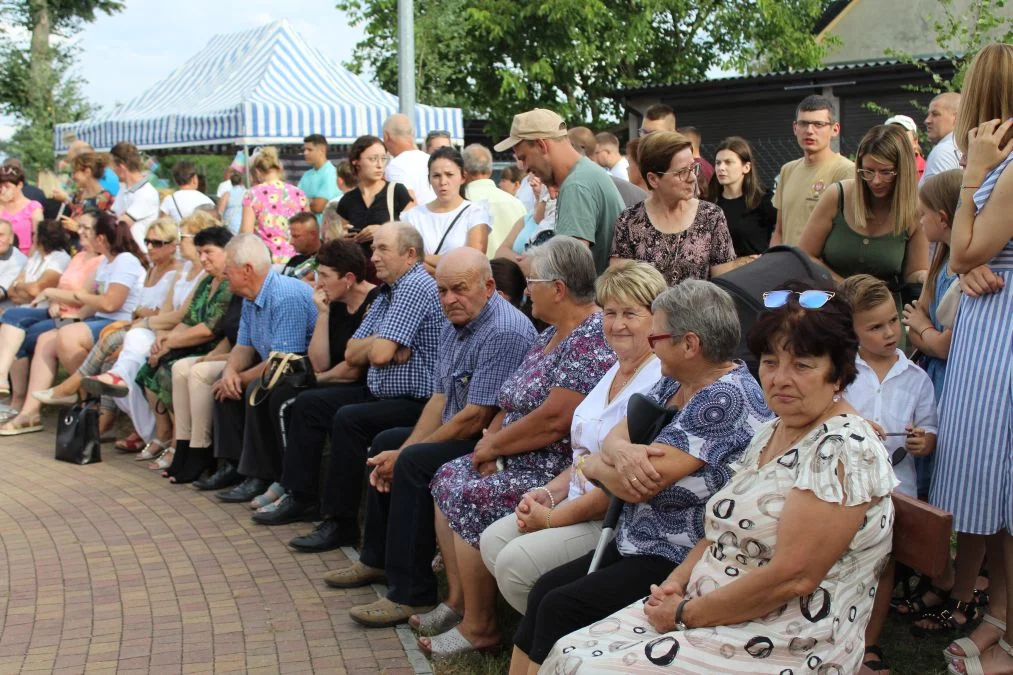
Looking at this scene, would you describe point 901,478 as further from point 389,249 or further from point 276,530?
point 276,530

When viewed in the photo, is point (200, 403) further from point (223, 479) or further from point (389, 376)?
point (389, 376)

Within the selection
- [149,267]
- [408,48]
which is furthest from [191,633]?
[408,48]

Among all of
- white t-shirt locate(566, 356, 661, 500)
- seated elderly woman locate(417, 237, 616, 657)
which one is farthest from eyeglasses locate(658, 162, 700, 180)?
white t-shirt locate(566, 356, 661, 500)

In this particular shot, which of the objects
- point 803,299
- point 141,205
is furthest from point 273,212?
point 803,299

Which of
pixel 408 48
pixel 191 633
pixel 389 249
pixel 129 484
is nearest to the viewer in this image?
pixel 191 633

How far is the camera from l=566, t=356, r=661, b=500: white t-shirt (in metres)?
4.07

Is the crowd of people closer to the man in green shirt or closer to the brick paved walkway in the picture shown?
the brick paved walkway

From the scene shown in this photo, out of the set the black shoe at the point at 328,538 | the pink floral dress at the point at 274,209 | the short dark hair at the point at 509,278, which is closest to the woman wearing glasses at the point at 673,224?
the short dark hair at the point at 509,278

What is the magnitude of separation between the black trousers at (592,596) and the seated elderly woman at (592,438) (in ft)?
1.24

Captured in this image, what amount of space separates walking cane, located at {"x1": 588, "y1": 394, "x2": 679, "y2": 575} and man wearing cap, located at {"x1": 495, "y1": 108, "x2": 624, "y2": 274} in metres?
2.18

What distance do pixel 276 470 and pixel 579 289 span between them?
328 centimetres

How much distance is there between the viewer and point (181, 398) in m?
7.89

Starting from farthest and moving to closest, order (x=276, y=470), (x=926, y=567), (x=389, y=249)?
(x=276, y=470) → (x=389, y=249) → (x=926, y=567)

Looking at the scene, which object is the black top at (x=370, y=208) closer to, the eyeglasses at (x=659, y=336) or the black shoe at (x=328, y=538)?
the black shoe at (x=328, y=538)
